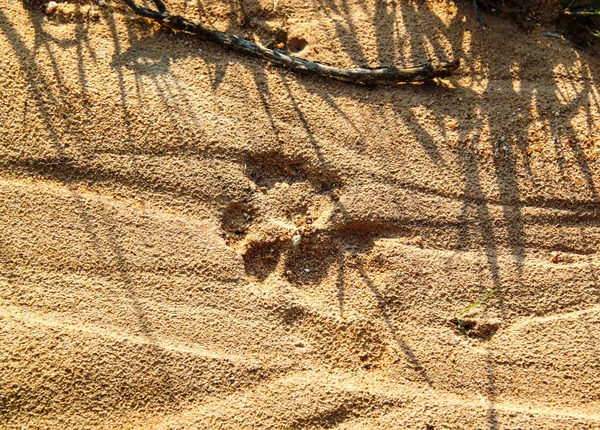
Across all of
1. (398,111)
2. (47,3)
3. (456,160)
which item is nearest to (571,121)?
(456,160)

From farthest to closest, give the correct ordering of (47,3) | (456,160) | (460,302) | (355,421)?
(47,3), (456,160), (460,302), (355,421)

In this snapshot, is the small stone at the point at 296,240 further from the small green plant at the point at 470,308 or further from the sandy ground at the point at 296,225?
the small green plant at the point at 470,308

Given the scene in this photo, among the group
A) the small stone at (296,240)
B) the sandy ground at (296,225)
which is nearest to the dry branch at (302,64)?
the sandy ground at (296,225)

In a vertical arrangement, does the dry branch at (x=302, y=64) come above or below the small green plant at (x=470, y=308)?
above

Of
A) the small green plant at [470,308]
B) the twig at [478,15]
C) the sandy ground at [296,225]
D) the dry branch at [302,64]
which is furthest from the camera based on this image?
the twig at [478,15]

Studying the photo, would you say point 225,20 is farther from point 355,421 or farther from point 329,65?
point 355,421

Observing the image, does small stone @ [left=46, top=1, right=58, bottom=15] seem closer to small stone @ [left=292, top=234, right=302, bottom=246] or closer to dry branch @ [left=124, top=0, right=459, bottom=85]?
dry branch @ [left=124, top=0, right=459, bottom=85]

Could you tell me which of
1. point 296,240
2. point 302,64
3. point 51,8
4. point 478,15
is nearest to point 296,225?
point 296,240
